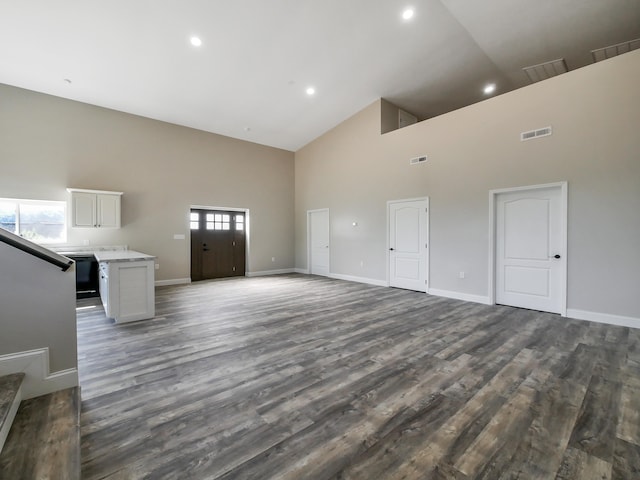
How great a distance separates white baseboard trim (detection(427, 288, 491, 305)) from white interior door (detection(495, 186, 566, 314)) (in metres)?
0.23

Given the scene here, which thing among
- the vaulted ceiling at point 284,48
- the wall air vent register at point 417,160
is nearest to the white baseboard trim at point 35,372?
the vaulted ceiling at point 284,48

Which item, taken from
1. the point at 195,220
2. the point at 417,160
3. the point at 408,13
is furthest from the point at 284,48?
the point at 195,220

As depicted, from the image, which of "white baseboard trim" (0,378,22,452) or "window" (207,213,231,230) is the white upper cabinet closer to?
"window" (207,213,231,230)

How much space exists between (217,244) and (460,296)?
6.30m

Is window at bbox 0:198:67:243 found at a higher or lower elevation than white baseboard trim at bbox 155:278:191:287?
higher

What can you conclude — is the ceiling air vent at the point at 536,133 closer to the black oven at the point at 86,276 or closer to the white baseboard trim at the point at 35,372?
the white baseboard trim at the point at 35,372

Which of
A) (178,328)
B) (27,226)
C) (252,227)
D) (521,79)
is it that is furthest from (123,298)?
(521,79)

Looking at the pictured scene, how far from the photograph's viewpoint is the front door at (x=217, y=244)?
7.54 metres

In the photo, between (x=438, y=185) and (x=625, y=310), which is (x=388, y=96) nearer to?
(x=438, y=185)

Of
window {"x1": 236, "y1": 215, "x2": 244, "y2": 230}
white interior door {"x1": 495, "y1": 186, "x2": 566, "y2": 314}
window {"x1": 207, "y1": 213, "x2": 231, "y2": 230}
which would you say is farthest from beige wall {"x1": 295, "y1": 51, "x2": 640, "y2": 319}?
window {"x1": 207, "y1": 213, "x2": 231, "y2": 230}

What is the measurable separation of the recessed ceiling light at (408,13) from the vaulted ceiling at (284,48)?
0.22ft

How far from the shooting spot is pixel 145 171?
6.52 meters

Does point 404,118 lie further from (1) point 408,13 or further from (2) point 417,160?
(1) point 408,13

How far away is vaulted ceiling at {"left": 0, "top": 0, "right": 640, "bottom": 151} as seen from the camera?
393cm
